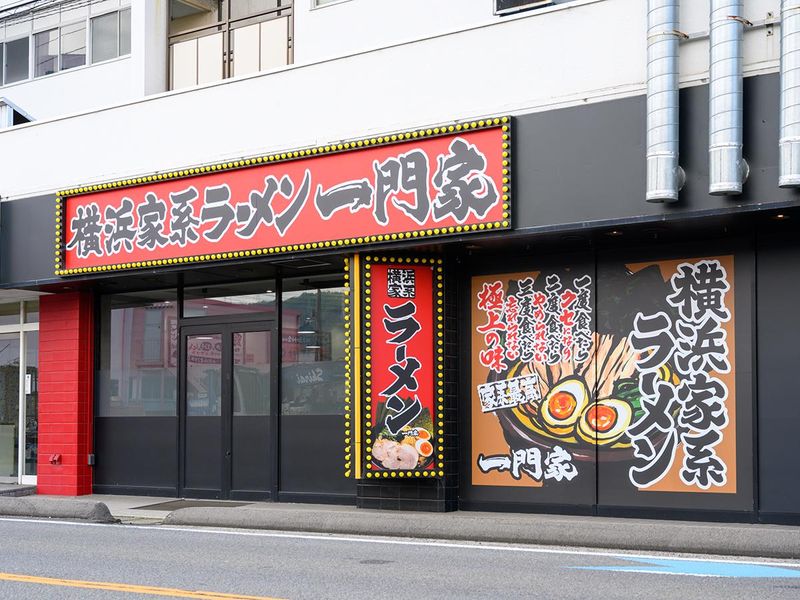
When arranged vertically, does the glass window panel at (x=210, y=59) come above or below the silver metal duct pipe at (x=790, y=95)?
above

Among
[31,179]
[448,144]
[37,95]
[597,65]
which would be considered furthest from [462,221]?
[37,95]

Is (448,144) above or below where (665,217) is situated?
above

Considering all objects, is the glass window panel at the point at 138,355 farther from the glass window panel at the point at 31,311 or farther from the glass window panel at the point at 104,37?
the glass window panel at the point at 104,37

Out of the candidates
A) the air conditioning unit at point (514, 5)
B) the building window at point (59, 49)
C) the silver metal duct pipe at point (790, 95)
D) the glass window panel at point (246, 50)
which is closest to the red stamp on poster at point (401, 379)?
the air conditioning unit at point (514, 5)

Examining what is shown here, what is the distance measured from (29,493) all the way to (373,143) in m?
9.02

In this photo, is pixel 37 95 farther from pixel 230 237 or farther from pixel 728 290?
pixel 728 290

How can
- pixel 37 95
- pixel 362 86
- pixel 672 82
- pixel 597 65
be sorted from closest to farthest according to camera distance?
pixel 672 82, pixel 597 65, pixel 362 86, pixel 37 95

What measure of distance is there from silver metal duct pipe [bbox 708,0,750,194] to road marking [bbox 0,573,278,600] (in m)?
6.76

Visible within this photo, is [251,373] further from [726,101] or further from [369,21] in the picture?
[726,101]

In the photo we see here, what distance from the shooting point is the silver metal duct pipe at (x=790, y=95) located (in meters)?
11.7

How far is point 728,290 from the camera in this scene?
518 inches

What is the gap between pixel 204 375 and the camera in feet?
59.3

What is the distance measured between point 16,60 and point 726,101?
1668 centimetres

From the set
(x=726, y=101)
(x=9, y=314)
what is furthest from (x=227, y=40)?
(x=726, y=101)
